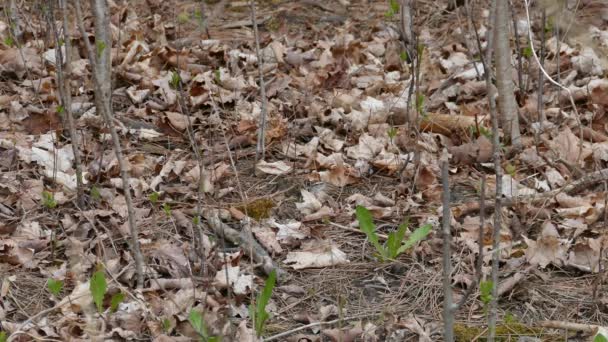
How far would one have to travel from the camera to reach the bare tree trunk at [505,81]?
3.95 metres

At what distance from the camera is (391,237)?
3125mm

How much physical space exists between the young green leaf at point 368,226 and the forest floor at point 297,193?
9cm

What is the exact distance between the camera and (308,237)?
11.1 ft

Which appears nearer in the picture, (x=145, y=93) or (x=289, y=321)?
(x=289, y=321)

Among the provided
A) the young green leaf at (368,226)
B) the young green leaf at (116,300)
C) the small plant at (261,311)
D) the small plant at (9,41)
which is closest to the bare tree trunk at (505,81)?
the young green leaf at (368,226)

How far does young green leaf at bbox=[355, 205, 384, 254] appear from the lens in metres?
3.17

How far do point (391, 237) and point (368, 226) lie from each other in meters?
0.11

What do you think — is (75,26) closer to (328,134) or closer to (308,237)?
(328,134)

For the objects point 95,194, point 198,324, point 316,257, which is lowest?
point 316,257

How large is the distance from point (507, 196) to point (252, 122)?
4.61 ft

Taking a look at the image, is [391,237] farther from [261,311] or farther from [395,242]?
[261,311]

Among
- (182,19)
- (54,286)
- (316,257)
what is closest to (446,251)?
(316,257)

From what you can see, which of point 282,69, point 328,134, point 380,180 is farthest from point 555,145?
point 282,69

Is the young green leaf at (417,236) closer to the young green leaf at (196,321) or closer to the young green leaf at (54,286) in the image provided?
the young green leaf at (196,321)
